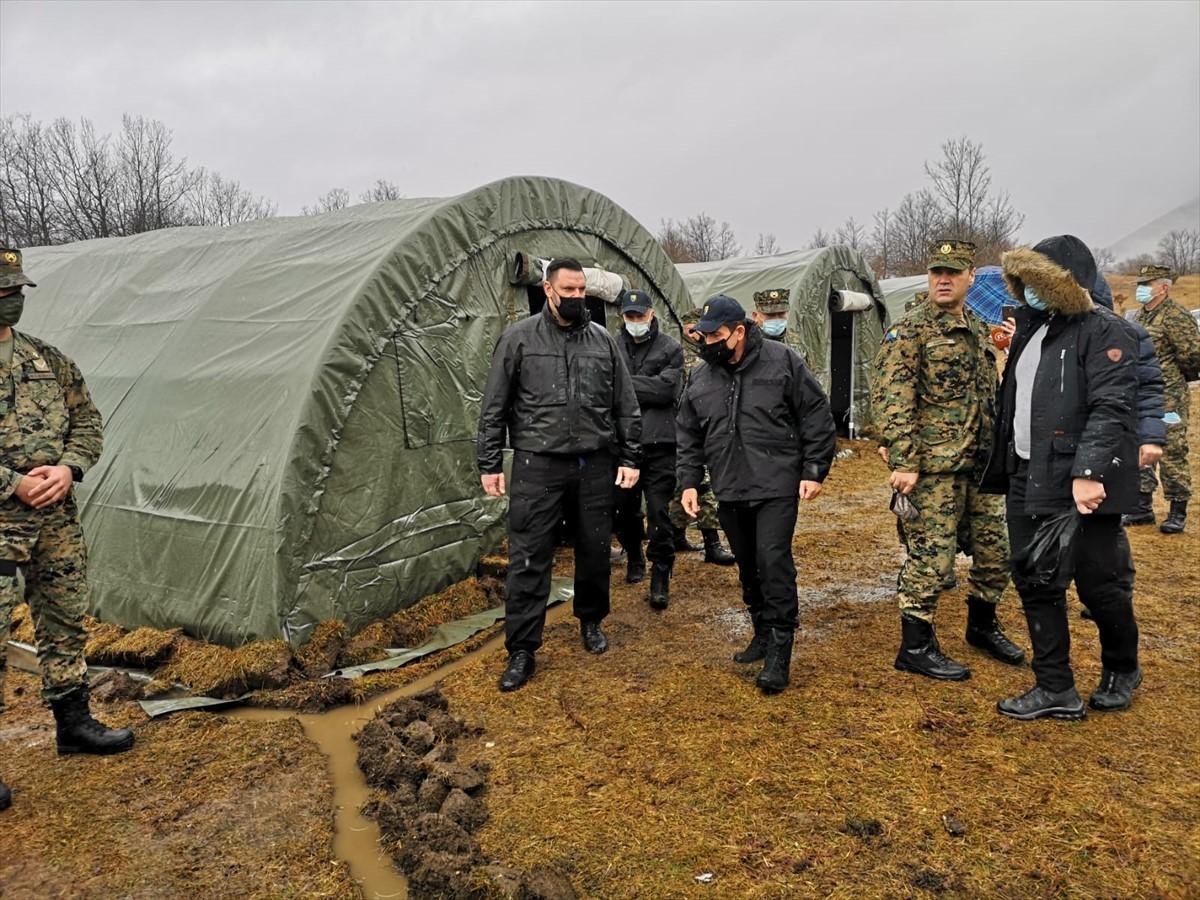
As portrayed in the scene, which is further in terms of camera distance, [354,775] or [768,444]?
[768,444]

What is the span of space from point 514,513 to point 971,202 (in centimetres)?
2961

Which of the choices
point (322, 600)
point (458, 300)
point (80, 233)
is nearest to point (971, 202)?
point (458, 300)

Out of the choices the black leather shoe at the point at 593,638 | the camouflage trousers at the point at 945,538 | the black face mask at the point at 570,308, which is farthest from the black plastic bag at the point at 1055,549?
the black face mask at the point at 570,308

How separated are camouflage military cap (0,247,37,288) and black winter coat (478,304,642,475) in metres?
2.04

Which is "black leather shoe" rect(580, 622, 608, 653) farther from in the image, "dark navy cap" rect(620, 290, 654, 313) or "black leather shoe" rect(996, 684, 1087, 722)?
"dark navy cap" rect(620, 290, 654, 313)

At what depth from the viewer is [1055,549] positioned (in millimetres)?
3229

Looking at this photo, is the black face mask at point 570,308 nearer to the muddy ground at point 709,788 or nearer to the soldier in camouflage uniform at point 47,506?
the muddy ground at point 709,788

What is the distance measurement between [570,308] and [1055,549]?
100 inches

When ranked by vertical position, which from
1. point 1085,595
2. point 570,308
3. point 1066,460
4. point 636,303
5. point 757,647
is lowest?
point 757,647

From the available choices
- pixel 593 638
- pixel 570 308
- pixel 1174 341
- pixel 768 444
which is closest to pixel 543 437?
pixel 570 308

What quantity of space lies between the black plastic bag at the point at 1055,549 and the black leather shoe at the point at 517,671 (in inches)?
98.4

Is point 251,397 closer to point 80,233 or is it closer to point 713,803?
point 713,803

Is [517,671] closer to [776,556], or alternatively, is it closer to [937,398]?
[776,556]

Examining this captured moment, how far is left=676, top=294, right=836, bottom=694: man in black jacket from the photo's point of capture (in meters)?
3.84
